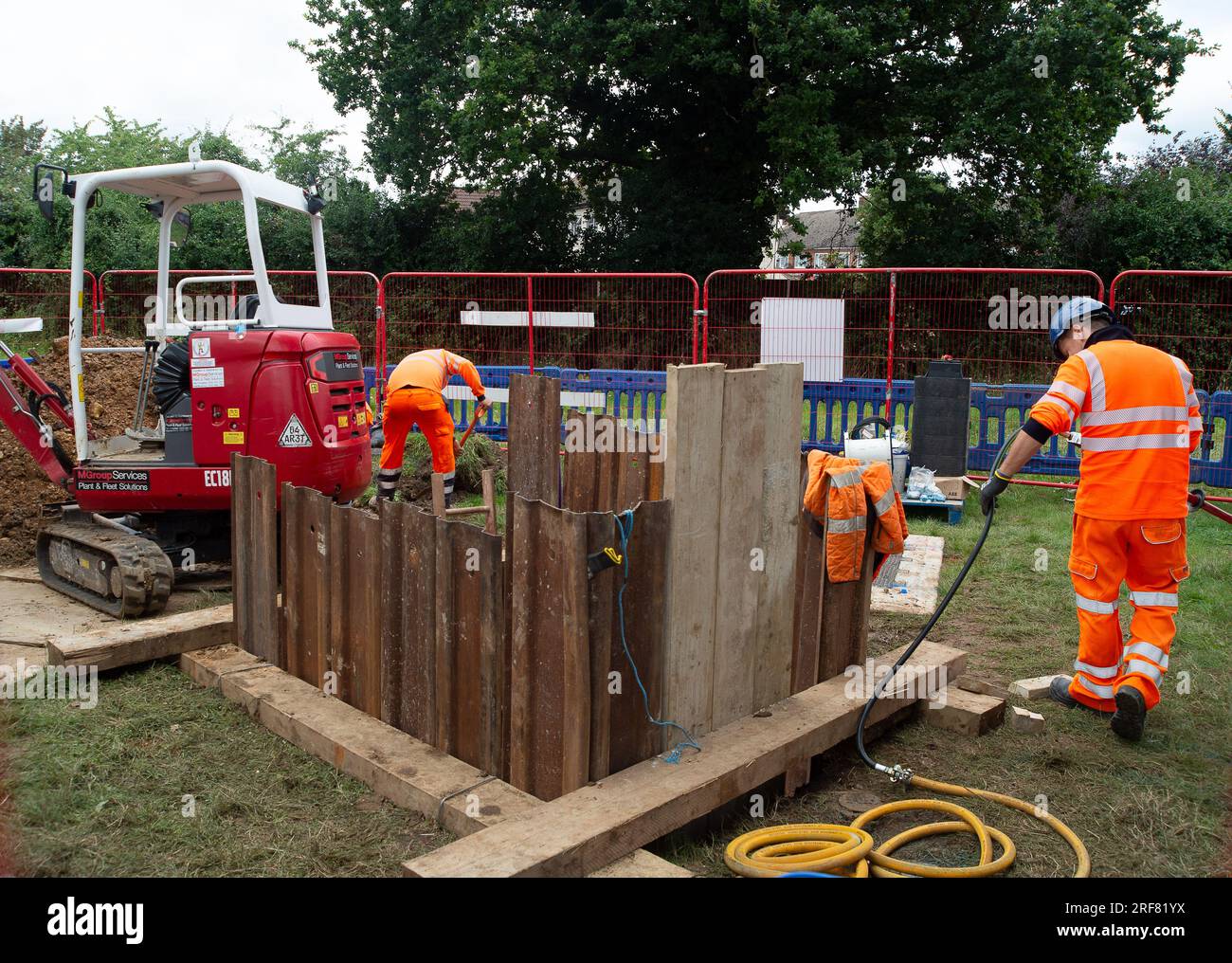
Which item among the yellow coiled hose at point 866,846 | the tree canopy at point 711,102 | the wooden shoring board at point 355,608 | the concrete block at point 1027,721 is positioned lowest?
the yellow coiled hose at point 866,846

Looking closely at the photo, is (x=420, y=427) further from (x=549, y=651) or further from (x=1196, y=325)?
(x=1196, y=325)

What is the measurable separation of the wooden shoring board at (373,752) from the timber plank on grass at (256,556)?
4.7 inches

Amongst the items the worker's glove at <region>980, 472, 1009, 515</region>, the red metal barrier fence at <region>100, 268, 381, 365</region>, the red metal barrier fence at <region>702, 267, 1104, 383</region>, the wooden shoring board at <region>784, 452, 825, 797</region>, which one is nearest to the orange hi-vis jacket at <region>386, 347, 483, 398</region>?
the wooden shoring board at <region>784, 452, 825, 797</region>

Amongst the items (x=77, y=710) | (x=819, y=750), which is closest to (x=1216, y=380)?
(x=819, y=750)

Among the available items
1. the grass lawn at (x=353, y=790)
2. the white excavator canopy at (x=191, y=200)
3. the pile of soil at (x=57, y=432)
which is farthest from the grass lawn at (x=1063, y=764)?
the pile of soil at (x=57, y=432)

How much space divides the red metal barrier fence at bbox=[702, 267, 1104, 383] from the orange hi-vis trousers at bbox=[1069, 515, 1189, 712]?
6528 millimetres

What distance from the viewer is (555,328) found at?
15.3 metres

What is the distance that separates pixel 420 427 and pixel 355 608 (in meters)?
4.02

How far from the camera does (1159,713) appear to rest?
504 cm

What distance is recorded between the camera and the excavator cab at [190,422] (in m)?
6.57

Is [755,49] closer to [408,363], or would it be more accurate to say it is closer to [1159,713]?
[408,363]

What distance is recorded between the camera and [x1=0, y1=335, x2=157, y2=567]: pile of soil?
8.44 meters

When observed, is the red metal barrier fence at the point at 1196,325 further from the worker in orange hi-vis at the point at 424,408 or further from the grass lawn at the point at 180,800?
the grass lawn at the point at 180,800

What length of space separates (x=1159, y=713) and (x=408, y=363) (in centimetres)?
582
